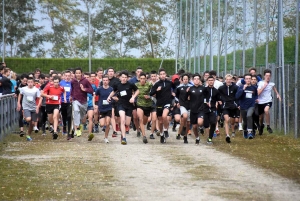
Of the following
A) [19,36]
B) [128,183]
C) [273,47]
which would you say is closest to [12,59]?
[19,36]

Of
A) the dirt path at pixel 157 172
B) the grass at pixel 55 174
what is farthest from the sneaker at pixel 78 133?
the grass at pixel 55 174

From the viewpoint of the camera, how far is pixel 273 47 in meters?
28.7

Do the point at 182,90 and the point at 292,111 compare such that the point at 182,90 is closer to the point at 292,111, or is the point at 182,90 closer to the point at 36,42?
the point at 292,111

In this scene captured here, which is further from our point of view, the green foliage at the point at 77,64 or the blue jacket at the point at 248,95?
the green foliage at the point at 77,64

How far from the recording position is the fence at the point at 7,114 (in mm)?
25172

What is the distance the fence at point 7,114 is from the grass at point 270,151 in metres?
6.25

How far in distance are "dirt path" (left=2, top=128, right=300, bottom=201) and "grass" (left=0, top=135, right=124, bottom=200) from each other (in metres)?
0.01

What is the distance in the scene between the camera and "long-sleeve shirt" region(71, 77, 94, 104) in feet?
80.3

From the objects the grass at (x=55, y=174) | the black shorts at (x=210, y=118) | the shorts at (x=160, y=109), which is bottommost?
the grass at (x=55, y=174)

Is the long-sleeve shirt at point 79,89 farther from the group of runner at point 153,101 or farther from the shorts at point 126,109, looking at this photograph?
the shorts at point 126,109

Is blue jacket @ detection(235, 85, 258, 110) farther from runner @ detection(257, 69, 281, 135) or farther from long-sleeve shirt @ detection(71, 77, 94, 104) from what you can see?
long-sleeve shirt @ detection(71, 77, 94, 104)

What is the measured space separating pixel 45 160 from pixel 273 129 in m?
11.7

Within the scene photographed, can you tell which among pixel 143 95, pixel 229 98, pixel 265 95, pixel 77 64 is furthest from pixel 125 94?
pixel 77 64

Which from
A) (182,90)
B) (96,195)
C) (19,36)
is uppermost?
(19,36)
